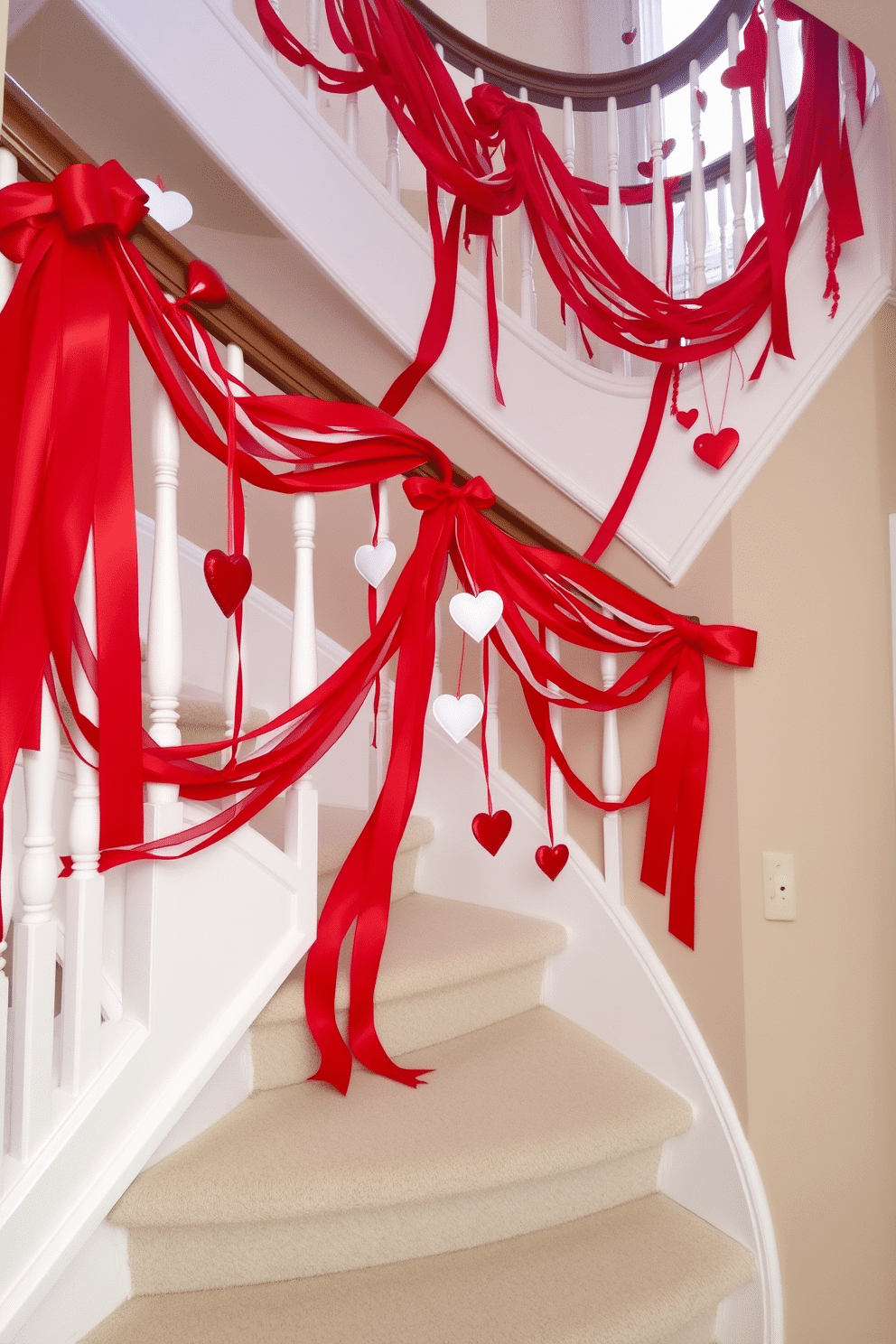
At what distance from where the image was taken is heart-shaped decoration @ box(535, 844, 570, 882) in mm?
1932

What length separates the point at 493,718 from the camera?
6.79ft

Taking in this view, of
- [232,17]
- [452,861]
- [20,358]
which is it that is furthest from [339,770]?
[232,17]

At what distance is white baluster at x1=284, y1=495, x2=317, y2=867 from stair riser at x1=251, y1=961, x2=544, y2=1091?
0.30m

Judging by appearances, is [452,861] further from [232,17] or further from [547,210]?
[232,17]

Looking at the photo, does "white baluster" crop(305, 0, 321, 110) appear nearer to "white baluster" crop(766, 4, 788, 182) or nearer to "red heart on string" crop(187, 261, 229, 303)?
"white baluster" crop(766, 4, 788, 182)

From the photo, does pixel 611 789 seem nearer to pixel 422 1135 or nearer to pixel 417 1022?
pixel 417 1022

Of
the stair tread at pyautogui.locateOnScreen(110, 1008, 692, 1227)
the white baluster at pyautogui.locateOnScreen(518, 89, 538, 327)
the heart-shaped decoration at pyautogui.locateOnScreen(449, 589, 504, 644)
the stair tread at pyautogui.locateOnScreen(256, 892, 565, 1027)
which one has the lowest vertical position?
the stair tread at pyautogui.locateOnScreen(110, 1008, 692, 1227)

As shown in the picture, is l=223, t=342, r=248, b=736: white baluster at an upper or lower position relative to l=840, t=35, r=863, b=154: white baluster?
lower

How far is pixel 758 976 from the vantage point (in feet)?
5.77

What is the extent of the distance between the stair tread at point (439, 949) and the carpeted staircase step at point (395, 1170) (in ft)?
0.49

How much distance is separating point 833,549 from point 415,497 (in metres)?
0.84

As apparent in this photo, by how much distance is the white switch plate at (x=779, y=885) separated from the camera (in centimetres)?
175

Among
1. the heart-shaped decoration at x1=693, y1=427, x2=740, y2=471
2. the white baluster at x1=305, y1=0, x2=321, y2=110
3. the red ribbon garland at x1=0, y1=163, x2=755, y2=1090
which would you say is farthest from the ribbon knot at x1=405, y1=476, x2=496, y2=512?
the white baluster at x1=305, y1=0, x2=321, y2=110

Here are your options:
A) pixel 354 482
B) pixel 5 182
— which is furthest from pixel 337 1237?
pixel 5 182
